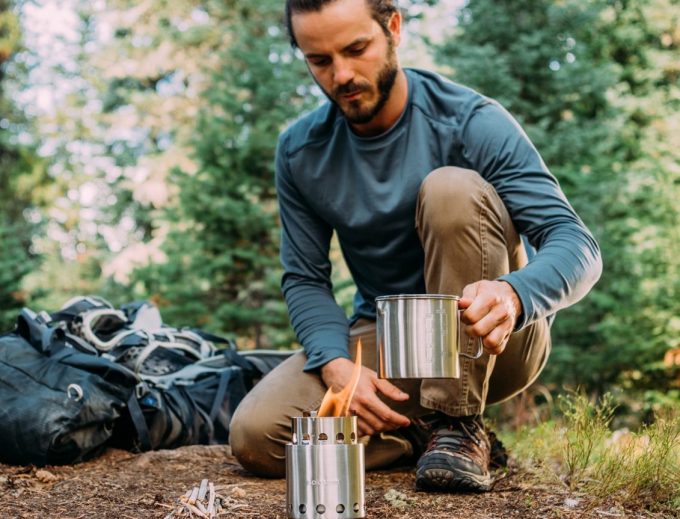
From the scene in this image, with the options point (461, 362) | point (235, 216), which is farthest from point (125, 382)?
point (235, 216)

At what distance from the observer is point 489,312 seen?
6.80 feet

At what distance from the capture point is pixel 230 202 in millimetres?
8805

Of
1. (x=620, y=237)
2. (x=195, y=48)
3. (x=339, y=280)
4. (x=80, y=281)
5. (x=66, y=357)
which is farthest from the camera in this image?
(x=80, y=281)

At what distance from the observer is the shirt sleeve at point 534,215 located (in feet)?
7.31

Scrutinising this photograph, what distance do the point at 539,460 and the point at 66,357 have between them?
2.12 metres

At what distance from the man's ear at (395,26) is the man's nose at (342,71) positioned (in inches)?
10.9

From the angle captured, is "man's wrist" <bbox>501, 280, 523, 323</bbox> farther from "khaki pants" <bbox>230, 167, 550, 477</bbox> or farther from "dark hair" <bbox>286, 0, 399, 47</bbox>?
"dark hair" <bbox>286, 0, 399, 47</bbox>

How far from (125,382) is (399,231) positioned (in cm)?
147

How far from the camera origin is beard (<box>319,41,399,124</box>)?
2982 mm

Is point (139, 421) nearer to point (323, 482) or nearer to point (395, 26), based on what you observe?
point (323, 482)

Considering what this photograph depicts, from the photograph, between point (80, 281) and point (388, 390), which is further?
point (80, 281)

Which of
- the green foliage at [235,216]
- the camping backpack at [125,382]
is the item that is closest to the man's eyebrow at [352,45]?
the camping backpack at [125,382]

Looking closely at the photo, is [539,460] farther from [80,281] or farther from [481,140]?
[80,281]

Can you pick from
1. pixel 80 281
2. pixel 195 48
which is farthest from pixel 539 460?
pixel 80 281
